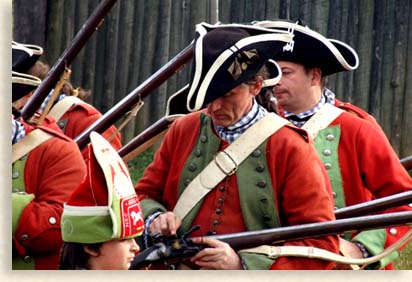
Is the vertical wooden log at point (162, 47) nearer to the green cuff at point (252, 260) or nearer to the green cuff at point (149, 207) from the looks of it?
the green cuff at point (149, 207)

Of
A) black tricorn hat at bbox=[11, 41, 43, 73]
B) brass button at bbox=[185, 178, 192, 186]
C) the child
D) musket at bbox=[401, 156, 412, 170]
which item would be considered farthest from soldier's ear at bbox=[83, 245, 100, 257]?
musket at bbox=[401, 156, 412, 170]

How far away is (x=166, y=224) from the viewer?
17.1ft

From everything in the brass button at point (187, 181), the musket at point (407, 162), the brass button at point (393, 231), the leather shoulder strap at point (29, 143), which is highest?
the leather shoulder strap at point (29, 143)

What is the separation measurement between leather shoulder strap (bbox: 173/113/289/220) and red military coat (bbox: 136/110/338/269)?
0.08ft

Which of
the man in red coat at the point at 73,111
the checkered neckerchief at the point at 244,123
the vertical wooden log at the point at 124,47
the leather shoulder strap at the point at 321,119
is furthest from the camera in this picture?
the man in red coat at the point at 73,111

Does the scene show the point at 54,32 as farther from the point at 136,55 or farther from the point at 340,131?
the point at 340,131

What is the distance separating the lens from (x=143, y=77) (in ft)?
20.4

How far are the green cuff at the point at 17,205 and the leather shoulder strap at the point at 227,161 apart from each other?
1.45 ft

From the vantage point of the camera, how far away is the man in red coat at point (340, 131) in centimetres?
563

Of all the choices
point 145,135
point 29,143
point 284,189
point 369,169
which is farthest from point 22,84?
point 369,169

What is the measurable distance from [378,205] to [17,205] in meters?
1.11

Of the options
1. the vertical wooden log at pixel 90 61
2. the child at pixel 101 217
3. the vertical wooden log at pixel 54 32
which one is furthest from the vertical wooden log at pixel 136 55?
the child at pixel 101 217

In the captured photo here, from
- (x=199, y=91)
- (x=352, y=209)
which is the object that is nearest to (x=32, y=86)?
(x=199, y=91)

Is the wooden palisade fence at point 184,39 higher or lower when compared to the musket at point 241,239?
higher
